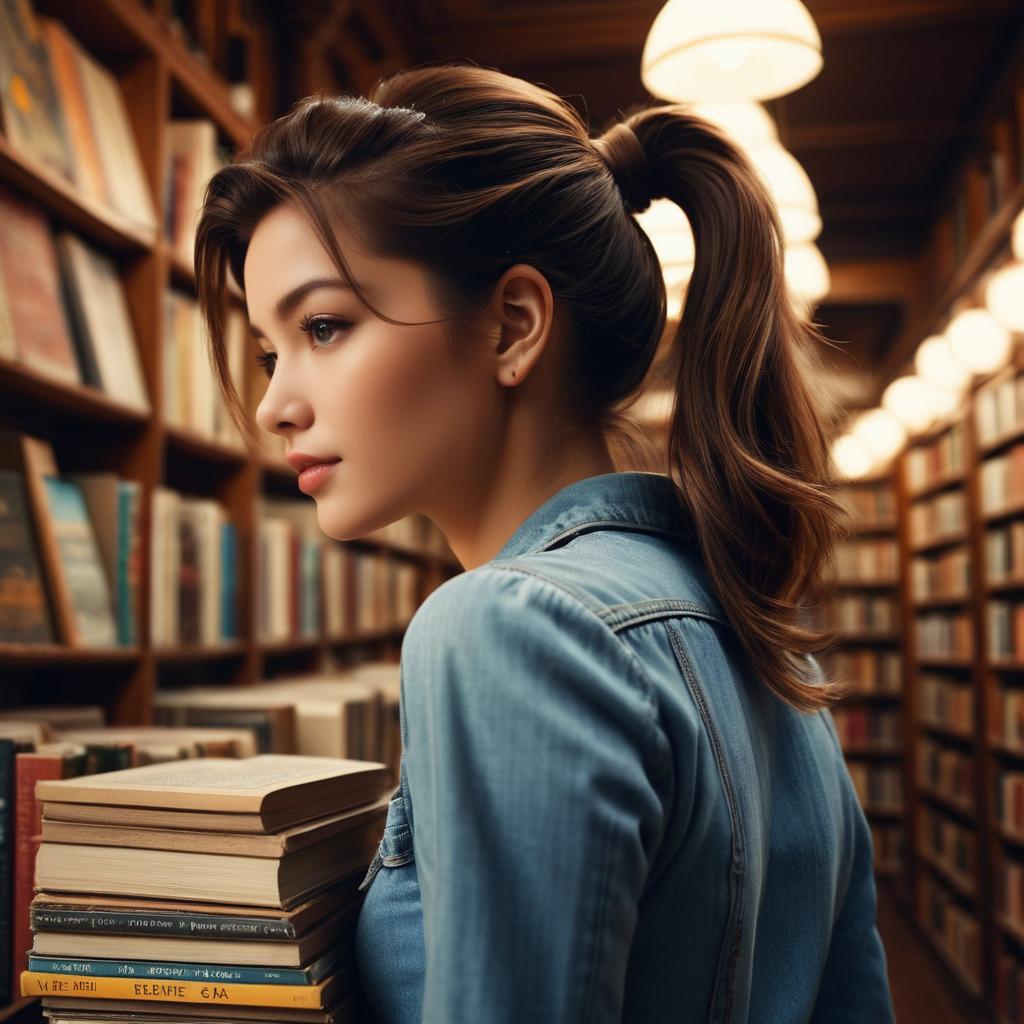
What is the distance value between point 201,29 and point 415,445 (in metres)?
2.18

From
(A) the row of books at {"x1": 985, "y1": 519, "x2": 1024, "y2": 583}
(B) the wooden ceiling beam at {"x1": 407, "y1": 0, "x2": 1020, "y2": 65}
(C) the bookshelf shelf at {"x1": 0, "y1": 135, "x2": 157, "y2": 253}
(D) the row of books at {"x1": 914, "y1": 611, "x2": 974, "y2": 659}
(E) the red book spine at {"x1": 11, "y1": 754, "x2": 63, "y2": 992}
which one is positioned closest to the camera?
(E) the red book spine at {"x1": 11, "y1": 754, "x2": 63, "y2": 992}

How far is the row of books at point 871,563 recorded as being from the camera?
8.70 meters

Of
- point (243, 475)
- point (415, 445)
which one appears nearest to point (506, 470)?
point (415, 445)

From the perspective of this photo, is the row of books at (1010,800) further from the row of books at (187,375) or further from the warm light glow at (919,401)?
the row of books at (187,375)

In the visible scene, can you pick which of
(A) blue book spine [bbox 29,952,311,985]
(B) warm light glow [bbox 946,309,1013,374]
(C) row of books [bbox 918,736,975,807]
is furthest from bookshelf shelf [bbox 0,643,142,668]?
(C) row of books [bbox 918,736,975,807]

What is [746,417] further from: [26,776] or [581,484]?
[26,776]

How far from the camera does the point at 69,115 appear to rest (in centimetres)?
199

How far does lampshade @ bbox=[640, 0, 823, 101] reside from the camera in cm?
204

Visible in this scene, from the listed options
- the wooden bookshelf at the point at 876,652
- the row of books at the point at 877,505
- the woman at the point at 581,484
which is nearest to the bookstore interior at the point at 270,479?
the woman at the point at 581,484

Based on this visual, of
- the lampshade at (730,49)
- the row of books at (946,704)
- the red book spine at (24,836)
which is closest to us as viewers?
the red book spine at (24,836)

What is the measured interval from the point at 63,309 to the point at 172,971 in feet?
4.70

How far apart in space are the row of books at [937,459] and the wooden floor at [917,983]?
2.66 m

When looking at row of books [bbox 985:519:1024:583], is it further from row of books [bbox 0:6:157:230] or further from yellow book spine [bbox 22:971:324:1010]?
yellow book spine [bbox 22:971:324:1010]

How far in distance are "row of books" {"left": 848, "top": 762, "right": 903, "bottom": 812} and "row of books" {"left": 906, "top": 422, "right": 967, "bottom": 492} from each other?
2.25m
